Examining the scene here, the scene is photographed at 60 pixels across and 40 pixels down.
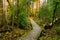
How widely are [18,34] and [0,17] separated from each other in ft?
9.14

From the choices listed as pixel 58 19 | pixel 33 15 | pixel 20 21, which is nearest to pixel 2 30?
pixel 20 21

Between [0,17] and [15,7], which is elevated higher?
[15,7]

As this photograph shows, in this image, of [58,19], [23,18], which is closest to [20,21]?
[23,18]

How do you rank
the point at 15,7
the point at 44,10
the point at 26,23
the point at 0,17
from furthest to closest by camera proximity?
the point at 44,10 → the point at 26,23 → the point at 15,7 → the point at 0,17

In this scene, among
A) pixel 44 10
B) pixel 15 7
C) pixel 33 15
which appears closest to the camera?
pixel 15 7

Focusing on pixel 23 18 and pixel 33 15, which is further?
pixel 33 15

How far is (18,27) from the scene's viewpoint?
1627 centimetres

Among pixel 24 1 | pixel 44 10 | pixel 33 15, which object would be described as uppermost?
pixel 24 1

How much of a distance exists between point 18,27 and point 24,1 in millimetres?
3135

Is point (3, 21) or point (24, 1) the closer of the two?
point (3, 21)

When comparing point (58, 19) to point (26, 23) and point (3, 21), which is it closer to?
point (26, 23)

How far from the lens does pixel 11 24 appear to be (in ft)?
51.2

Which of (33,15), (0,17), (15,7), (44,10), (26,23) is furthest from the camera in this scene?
(33,15)

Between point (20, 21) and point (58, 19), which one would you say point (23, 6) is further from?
point (58, 19)
